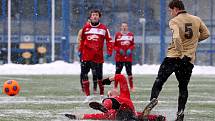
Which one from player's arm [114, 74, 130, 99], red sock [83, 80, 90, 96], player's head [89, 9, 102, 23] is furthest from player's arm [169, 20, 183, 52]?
red sock [83, 80, 90, 96]

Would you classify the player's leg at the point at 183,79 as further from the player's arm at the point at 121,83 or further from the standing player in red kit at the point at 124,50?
the standing player in red kit at the point at 124,50

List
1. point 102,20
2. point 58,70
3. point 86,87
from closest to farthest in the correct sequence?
point 86,87 < point 58,70 < point 102,20

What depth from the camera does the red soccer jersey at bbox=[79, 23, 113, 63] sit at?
14.1m

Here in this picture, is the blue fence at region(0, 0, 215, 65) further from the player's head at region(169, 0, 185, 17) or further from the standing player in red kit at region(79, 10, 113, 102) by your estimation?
the player's head at region(169, 0, 185, 17)

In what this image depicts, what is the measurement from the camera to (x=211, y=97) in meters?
13.9

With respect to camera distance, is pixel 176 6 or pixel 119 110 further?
pixel 176 6

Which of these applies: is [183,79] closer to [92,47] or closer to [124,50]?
[92,47]

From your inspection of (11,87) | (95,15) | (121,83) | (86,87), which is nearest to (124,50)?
(86,87)

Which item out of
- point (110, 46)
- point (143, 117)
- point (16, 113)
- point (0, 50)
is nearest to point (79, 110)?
point (16, 113)

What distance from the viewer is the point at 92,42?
46.5ft

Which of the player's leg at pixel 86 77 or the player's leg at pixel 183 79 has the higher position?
the player's leg at pixel 183 79

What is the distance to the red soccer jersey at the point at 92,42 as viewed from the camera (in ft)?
46.2

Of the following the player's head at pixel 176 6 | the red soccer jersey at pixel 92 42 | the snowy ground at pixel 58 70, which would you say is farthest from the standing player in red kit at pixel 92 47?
the snowy ground at pixel 58 70

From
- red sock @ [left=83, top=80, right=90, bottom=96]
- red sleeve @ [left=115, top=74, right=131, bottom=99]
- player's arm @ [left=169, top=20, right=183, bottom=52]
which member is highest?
player's arm @ [left=169, top=20, right=183, bottom=52]
